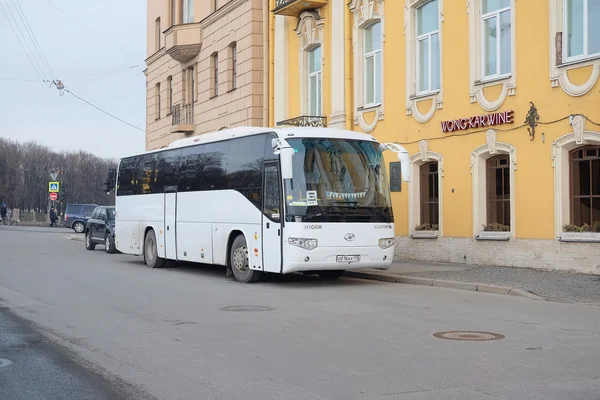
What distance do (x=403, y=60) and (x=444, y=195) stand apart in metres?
4.29

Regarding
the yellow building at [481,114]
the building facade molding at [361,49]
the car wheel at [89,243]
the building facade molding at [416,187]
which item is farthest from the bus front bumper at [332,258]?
the car wheel at [89,243]

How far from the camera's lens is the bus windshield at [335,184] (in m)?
15.9

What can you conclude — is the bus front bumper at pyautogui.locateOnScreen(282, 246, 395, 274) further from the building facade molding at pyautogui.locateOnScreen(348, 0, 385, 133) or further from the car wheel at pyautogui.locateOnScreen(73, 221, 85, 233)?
the car wheel at pyautogui.locateOnScreen(73, 221, 85, 233)

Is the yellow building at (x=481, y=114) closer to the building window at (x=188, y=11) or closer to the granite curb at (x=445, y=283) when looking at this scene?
the granite curb at (x=445, y=283)

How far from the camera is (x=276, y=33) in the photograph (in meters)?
30.2

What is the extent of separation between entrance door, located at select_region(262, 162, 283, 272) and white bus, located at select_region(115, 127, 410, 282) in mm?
20

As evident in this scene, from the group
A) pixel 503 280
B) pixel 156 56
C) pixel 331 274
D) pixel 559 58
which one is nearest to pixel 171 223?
pixel 331 274

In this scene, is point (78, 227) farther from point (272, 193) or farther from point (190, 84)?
point (272, 193)

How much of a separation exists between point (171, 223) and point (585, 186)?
33.7 feet

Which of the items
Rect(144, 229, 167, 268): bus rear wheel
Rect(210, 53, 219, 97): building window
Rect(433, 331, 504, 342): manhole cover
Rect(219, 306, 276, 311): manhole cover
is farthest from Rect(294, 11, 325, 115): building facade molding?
Rect(433, 331, 504, 342): manhole cover

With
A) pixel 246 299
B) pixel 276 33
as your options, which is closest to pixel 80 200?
pixel 276 33

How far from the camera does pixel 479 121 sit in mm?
20094

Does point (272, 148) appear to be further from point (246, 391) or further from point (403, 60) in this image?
point (246, 391)

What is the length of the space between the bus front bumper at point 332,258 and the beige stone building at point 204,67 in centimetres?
1522
